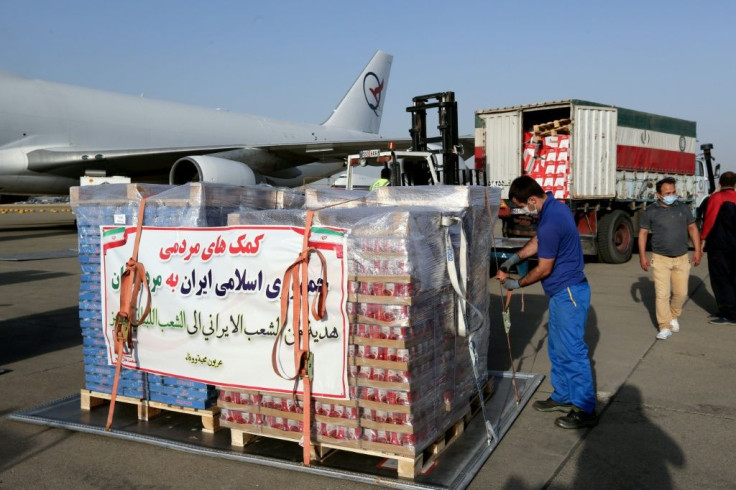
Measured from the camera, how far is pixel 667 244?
7359 millimetres

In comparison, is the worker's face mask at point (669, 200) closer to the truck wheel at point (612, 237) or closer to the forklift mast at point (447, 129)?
the forklift mast at point (447, 129)

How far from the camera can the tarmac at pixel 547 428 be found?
3.87m

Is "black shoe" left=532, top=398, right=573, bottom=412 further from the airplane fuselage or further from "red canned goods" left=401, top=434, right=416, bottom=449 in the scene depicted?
the airplane fuselage

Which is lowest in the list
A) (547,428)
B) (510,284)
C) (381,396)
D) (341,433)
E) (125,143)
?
(547,428)

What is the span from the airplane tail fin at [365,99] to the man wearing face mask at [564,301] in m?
29.2

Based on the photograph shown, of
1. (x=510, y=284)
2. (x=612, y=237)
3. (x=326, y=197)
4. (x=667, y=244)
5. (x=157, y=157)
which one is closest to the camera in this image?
(x=510, y=284)

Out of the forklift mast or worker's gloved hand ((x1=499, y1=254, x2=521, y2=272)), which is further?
the forklift mast

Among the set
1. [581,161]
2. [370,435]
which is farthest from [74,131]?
[370,435]

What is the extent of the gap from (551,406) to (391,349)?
1.93 meters

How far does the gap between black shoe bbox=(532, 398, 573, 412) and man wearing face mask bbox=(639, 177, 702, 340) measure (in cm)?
305

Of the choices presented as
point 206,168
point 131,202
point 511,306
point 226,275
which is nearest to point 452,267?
point 226,275

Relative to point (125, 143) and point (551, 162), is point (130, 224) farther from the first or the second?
point (125, 143)

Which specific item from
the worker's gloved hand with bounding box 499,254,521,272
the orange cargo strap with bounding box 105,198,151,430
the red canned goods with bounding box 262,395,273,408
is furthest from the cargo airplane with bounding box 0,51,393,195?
the red canned goods with bounding box 262,395,273,408

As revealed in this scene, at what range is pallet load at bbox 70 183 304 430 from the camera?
4.68 m
